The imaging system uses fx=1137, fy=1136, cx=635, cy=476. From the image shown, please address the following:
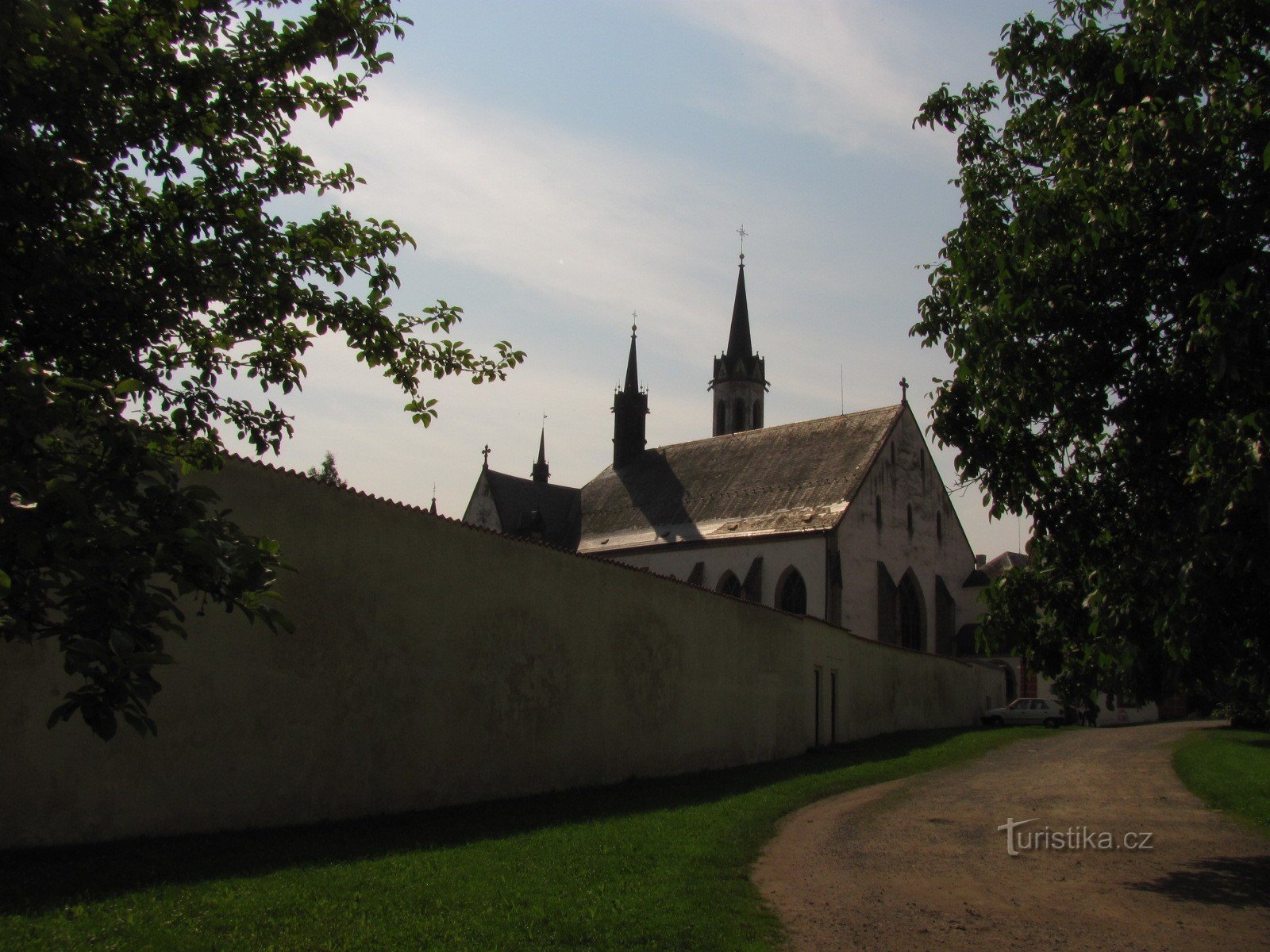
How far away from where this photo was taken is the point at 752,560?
4256 centimetres

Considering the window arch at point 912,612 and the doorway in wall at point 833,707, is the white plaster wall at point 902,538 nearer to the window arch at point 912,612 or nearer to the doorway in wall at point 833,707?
the window arch at point 912,612

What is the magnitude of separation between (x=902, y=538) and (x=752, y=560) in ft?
20.0

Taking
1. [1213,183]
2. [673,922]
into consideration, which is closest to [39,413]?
[673,922]

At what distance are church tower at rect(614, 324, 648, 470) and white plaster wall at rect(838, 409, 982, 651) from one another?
1464 centimetres

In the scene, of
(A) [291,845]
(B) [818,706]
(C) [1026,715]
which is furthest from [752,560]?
(A) [291,845]

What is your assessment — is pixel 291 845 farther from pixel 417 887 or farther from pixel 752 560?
pixel 752 560

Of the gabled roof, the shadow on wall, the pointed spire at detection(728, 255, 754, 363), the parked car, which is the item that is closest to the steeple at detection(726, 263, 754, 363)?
the pointed spire at detection(728, 255, 754, 363)

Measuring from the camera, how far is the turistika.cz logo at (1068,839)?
1096cm

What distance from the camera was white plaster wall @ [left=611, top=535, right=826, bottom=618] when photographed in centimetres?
4038

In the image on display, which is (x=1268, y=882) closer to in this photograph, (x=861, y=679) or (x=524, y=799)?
(x=524, y=799)

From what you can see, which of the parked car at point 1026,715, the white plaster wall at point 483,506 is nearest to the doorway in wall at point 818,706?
the parked car at point 1026,715

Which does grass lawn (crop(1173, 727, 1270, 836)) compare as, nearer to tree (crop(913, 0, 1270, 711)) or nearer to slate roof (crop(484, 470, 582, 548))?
tree (crop(913, 0, 1270, 711))

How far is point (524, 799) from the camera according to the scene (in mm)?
14453

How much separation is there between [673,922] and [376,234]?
4.66m
